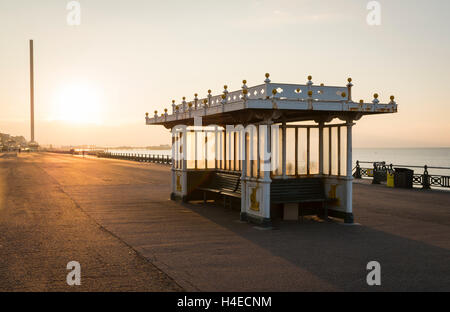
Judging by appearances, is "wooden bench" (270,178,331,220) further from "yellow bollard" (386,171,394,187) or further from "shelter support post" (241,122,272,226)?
"yellow bollard" (386,171,394,187)

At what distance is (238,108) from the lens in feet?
38.1

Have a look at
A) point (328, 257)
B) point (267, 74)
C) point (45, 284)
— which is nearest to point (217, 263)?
point (328, 257)

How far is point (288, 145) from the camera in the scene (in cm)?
1367

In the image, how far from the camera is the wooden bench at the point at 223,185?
49.3 feet

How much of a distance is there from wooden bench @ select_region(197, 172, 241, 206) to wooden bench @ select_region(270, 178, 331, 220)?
1488 mm

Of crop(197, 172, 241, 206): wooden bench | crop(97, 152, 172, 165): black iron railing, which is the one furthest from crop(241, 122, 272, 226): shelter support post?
crop(97, 152, 172, 165): black iron railing

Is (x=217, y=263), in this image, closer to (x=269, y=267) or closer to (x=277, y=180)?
(x=269, y=267)

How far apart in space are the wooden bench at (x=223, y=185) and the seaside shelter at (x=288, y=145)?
0.04m

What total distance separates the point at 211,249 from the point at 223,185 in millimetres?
6881

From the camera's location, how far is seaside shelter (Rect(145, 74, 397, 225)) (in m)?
11.9
